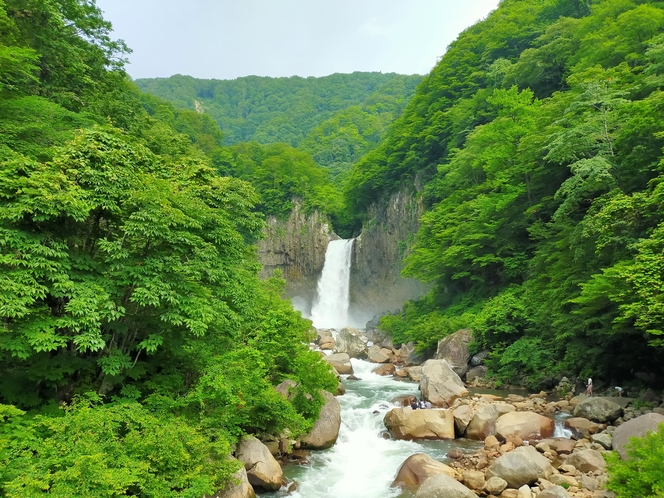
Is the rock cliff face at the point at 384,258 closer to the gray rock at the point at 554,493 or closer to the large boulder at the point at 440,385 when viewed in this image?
the large boulder at the point at 440,385

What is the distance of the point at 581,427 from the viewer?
11.8m

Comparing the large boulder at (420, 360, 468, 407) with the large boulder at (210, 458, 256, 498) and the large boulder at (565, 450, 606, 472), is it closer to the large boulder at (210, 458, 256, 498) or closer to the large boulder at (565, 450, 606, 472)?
the large boulder at (565, 450, 606, 472)

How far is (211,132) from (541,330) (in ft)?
161

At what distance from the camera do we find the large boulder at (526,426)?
38.8 feet

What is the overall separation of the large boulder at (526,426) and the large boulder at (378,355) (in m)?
13.9

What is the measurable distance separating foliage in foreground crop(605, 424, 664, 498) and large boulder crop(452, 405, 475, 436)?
6.24 meters

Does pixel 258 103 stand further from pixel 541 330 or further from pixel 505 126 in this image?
pixel 541 330

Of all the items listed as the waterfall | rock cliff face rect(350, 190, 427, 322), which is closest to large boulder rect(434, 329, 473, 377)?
A: rock cliff face rect(350, 190, 427, 322)

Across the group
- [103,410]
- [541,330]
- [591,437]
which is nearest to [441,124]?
[541,330]

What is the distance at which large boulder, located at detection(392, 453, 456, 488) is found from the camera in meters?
9.64

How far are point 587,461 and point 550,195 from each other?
14.4m

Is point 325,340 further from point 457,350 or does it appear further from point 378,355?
point 457,350

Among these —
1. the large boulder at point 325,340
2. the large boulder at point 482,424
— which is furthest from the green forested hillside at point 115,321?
the large boulder at point 325,340

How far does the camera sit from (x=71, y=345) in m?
7.69
